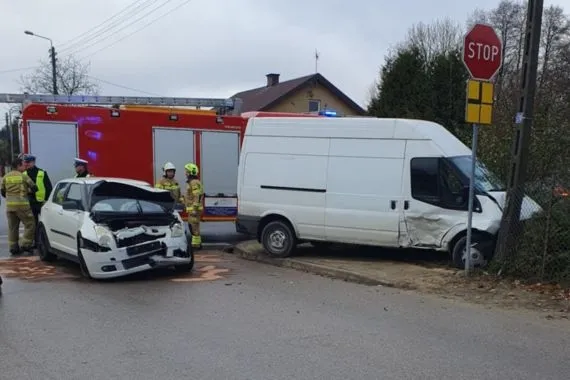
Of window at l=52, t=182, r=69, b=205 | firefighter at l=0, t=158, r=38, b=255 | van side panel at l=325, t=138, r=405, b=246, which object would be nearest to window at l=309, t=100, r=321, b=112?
firefighter at l=0, t=158, r=38, b=255

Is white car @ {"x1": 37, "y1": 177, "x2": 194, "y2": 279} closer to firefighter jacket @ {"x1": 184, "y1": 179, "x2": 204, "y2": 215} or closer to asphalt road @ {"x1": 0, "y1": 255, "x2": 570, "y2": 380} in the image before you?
asphalt road @ {"x1": 0, "y1": 255, "x2": 570, "y2": 380}

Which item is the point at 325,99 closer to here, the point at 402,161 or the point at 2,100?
the point at 2,100

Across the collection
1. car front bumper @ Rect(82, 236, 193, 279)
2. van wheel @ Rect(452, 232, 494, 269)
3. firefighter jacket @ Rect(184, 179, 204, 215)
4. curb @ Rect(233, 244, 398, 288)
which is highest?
firefighter jacket @ Rect(184, 179, 204, 215)

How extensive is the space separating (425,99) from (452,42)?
52.6 feet

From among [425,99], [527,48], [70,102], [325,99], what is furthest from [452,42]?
→ [527,48]

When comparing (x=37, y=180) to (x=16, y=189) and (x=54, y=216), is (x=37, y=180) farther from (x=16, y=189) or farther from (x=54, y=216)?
(x=54, y=216)

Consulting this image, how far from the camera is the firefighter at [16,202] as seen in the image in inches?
445

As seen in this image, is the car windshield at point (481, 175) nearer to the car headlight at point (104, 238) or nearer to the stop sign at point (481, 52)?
the stop sign at point (481, 52)

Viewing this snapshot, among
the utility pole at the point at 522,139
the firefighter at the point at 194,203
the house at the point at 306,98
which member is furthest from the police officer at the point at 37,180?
the house at the point at 306,98

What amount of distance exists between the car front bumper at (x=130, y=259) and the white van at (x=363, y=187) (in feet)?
7.63

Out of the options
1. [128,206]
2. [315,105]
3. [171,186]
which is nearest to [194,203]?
[171,186]

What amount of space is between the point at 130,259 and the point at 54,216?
7.05ft

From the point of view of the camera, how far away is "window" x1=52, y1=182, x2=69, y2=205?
995cm

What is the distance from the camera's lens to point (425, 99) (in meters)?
25.6
